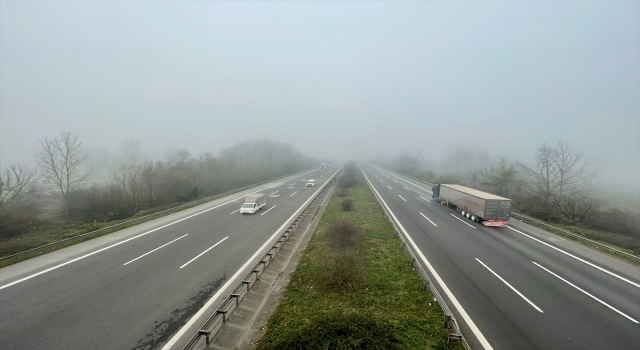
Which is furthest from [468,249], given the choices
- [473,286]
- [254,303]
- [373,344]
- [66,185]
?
[66,185]

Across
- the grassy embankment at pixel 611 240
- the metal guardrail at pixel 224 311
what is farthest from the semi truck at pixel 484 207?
the metal guardrail at pixel 224 311

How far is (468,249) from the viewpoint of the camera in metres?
15.3

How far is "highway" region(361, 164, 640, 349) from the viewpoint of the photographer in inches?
303

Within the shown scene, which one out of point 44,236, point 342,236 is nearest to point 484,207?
point 342,236

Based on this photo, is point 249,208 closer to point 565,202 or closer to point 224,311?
point 224,311

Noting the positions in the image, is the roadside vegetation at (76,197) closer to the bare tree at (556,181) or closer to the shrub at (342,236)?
the shrub at (342,236)

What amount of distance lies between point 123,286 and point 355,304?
10.7m

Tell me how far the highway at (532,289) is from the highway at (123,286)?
1045 cm

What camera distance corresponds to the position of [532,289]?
1058 centimetres

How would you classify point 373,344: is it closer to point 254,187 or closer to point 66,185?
point 66,185

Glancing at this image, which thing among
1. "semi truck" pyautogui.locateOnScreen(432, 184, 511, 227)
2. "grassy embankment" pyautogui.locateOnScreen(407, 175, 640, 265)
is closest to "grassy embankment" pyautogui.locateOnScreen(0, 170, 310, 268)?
"semi truck" pyautogui.locateOnScreen(432, 184, 511, 227)

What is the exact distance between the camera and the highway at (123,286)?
7.66 metres

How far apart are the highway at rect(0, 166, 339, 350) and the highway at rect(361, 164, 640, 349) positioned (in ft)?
34.3

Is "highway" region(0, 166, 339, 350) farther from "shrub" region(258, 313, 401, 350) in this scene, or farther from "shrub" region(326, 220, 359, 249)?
"shrub" region(326, 220, 359, 249)
